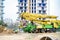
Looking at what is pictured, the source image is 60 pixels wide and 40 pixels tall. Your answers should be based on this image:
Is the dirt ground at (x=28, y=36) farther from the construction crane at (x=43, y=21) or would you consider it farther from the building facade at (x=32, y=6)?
the building facade at (x=32, y=6)

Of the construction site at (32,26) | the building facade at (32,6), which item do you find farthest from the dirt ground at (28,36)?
the building facade at (32,6)

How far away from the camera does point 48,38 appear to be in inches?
48.9

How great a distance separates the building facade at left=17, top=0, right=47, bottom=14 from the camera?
4.23 ft

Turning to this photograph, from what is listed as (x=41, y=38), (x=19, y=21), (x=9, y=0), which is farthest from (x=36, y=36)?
(x=9, y=0)

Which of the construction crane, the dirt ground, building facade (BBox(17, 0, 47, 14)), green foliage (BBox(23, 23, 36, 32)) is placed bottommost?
the dirt ground

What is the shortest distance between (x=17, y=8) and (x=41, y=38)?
Result: 350mm

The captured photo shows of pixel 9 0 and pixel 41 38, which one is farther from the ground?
pixel 9 0

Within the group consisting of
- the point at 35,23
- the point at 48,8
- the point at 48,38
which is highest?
the point at 48,8

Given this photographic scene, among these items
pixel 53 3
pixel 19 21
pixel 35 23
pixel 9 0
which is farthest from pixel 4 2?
pixel 53 3

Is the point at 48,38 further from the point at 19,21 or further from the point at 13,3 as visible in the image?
the point at 13,3

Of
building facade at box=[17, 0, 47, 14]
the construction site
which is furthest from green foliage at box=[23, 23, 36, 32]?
building facade at box=[17, 0, 47, 14]

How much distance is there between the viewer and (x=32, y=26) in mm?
1263

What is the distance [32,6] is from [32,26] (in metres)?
0.19

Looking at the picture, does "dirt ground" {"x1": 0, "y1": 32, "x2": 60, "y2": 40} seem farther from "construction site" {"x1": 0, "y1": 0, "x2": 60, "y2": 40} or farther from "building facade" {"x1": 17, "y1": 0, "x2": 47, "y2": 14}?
"building facade" {"x1": 17, "y1": 0, "x2": 47, "y2": 14}
